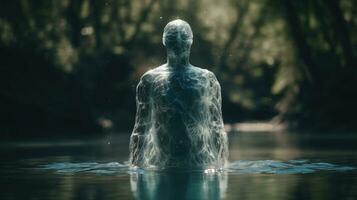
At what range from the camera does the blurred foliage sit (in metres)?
36.8

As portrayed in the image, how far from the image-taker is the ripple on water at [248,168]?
16594mm

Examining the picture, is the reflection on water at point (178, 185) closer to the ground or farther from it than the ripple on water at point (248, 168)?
closer to the ground

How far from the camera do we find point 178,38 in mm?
17141

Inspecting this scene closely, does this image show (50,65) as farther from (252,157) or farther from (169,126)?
(169,126)

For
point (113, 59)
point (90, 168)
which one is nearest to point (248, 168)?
point (90, 168)

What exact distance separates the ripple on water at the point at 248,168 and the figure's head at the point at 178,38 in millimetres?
1875

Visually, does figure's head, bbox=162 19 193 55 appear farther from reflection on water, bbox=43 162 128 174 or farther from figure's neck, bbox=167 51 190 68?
reflection on water, bbox=43 162 128 174

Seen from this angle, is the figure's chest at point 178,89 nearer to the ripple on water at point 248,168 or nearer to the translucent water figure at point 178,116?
the translucent water figure at point 178,116

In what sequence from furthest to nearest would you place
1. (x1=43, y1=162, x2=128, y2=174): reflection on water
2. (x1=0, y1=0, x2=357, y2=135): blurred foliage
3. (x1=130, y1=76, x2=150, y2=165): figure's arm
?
1. (x1=0, y1=0, x2=357, y2=135): blurred foliage
2. (x1=130, y1=76, x2=150, y2=165): figure's arm
3. (x1=43, y1=162, x2=128, y2=174): reflection on water

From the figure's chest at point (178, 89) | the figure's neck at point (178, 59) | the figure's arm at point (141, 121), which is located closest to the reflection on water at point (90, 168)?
the figure's arm at point (141, 121)

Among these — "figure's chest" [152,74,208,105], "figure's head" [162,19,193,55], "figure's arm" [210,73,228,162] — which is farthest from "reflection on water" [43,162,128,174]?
"figure's head" [162,19,193,55]

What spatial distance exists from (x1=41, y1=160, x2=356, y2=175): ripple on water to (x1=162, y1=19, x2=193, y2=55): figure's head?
1.87 metres

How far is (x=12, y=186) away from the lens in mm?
13906

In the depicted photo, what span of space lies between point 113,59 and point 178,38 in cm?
2588
